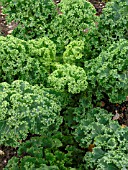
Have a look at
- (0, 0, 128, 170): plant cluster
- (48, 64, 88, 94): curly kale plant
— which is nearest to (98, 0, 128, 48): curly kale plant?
(0, 0, 128, 170): plant cluster

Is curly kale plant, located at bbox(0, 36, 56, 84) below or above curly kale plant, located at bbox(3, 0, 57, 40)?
below

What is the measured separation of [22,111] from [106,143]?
77 centimetres

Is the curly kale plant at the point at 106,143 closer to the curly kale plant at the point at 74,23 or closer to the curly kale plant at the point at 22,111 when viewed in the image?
the curly kale plant at the point at 22,111

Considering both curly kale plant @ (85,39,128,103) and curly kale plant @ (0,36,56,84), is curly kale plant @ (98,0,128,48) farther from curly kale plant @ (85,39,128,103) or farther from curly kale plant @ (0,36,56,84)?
curly kale plant @ (0,36,56,84)

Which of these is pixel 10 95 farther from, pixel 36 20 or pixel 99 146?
pixel 36 20

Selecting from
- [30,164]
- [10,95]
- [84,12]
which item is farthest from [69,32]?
[30,164]

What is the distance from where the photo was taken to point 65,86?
3709mm

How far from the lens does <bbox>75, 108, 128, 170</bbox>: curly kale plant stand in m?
3.00

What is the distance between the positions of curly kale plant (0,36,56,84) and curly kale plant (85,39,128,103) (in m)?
0.52

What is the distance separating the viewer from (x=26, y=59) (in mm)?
3799

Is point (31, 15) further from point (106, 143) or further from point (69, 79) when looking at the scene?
point (106, 143)

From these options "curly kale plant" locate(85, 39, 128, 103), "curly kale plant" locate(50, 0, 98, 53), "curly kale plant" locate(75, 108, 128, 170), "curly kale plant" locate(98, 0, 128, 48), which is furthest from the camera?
"curly kale plant" locate(50, 0, 98, 53)

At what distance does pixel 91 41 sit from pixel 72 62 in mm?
323

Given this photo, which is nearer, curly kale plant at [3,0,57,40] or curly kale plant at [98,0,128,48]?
curly kale plant at [98,0,128,48]
